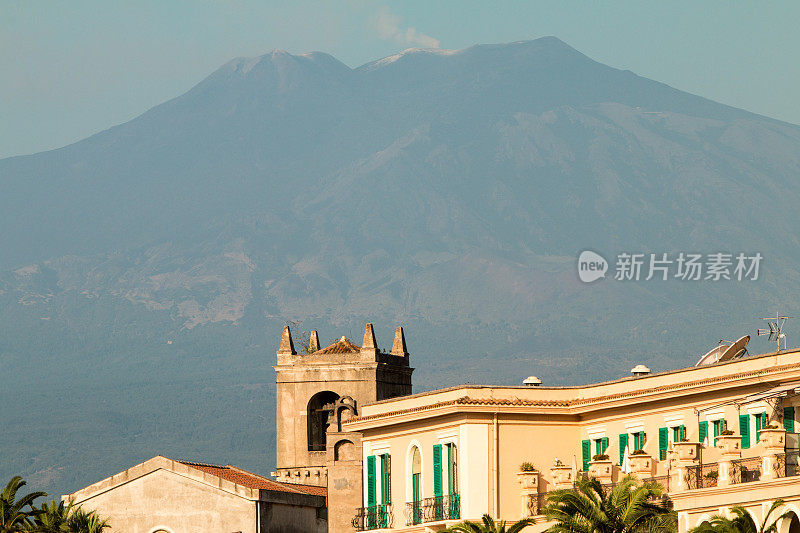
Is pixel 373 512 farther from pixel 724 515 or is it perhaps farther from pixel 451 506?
pixel 724 515

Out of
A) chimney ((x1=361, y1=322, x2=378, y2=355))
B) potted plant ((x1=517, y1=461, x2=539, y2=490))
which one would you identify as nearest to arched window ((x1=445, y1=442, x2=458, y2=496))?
potted plant ((x1=517, y1=461, x2=539, y2=490))

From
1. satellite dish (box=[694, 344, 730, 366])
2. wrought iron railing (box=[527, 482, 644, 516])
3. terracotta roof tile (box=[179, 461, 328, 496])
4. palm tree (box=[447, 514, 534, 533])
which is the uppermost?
satellite dish (box=[694, 344, 730, 366])

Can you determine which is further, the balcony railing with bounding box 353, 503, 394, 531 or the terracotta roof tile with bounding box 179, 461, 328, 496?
the terracotta roof tile with bounding box 179, 461, 328, 496

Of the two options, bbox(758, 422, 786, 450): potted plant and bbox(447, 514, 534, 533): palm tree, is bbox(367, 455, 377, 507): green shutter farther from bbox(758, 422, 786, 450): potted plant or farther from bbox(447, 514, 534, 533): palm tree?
bbox(758, 422, 786, 450): potted plant

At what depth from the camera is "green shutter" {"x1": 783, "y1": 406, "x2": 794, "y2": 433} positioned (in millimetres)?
53312

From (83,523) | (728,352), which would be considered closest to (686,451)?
(728,352)

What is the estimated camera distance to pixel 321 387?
337ft

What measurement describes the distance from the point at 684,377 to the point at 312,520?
90.1ft

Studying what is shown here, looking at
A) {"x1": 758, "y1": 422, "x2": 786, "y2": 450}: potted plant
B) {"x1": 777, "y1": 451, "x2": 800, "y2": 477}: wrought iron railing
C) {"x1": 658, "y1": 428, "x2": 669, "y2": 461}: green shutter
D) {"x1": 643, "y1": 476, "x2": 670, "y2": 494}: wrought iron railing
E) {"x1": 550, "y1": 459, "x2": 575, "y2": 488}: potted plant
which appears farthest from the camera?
{"x1": 658, "y1": 428, "x2": 669, "y2": 461}: green shutter

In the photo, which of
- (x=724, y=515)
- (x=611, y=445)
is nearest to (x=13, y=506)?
(x=611, y=445)

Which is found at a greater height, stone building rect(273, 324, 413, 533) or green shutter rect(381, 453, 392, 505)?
stone building rect(273, 324, 413, 533)

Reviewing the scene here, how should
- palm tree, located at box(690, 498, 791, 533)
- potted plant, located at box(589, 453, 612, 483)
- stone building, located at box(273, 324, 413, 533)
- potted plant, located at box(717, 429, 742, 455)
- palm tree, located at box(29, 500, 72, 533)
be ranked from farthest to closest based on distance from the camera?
stone building, located at box(273, 324, 413, 533) → palm tree, located at box(29, 500, 72, 533) → potted plant, located at box(589, 453, 612, 483) → potted plant, located at box(717, 429, 742, 455) → palm tree, located at box(690, 498, 791, 533)

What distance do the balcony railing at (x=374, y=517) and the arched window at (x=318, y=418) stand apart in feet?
Result: 107

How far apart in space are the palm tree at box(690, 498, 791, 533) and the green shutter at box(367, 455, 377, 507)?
939 inches
